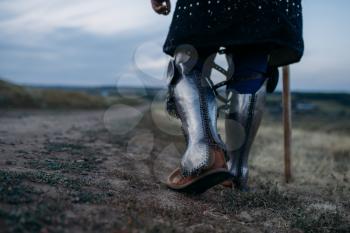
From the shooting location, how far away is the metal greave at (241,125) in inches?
108

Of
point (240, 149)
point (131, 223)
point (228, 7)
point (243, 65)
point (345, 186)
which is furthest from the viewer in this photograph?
point (345, 186)

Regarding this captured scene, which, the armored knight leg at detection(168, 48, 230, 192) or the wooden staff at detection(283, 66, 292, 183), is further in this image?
the wooden staff at detection(283, 66, 292, 183)

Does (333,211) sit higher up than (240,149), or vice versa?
(240,149)

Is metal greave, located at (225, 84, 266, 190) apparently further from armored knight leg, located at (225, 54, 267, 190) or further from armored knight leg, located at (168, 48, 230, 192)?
armored knight leg, located at (168, 48, 230, 192)

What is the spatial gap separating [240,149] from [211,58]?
610 mm

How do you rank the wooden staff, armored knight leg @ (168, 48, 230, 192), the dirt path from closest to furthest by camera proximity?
1. the dirt path
2. armored knight leg @ (168, 48, 230, 192)
3. the wooden staff

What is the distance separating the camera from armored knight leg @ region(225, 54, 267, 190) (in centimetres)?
268

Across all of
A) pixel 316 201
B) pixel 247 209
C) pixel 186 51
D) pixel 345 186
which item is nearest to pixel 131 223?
pixel 247 209

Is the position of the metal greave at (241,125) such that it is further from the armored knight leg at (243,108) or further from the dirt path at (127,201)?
the dirt path at (127,201)

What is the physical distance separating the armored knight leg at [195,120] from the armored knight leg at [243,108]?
0.75 ft

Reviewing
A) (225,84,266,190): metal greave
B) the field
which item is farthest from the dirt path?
(225,84,266,190): metal greave

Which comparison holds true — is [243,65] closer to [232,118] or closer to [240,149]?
[232,118]

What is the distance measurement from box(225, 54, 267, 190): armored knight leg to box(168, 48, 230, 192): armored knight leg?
229 millimetres

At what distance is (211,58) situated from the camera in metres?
2.76
